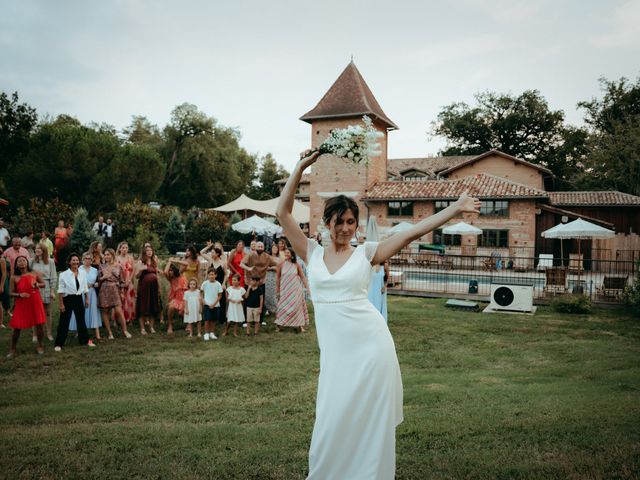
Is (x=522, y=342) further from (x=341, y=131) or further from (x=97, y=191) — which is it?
(x=97, y=191)

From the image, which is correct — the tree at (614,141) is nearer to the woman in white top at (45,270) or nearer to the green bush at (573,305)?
the green bush at (573,305)

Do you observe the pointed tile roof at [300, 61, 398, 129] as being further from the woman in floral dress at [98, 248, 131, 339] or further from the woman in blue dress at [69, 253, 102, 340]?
the woman in blue dress at [69, 253, 102, 340]

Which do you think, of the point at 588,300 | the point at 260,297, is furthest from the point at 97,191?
the point at 588,300

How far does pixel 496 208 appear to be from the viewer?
105 feet

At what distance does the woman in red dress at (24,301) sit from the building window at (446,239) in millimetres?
27257

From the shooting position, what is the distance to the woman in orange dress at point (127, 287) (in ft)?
35.8

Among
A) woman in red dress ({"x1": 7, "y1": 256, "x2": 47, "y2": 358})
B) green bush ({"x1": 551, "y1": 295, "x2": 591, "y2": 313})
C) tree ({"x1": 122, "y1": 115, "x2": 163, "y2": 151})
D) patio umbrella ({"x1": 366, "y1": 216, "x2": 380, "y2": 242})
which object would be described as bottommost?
green bush ({"x1": 551, "y1": 295, "x2": 591, "y2": 313})

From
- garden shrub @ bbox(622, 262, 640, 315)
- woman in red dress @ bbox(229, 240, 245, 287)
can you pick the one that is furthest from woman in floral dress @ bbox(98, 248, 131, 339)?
garden shrub @ bbox(622, 262, 640, 315)

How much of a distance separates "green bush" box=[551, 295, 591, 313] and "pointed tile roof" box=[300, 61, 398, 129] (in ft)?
73.9

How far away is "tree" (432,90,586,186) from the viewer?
5228 centimetres

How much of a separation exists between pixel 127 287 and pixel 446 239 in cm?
2560

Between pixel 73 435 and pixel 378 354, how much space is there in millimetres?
3706

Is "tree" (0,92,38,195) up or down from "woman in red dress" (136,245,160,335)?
up

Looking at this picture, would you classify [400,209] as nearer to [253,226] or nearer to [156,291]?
[253,226]
